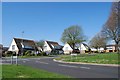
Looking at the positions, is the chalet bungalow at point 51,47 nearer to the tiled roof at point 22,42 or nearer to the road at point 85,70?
the tiled roof at point 22,42

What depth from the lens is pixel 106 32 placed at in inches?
2707

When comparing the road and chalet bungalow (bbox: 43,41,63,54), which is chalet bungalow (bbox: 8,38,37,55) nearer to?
chalet bungalow (bbox: 43,41,63,54)

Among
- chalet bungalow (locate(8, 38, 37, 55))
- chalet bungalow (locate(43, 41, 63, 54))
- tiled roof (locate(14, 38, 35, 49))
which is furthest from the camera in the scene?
chalet bungalow (locate(43, 41, 63, 54))

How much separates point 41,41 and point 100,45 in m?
25.6

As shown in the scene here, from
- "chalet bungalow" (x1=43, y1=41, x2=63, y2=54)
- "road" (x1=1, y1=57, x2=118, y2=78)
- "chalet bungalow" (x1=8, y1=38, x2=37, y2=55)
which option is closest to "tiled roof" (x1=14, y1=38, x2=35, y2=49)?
"chalet bungalow" (x1=8, y1=38, x2=37, y2=55)

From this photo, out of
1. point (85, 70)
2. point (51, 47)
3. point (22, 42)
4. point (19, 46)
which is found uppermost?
point (22, 42)

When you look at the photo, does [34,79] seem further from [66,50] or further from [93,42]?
[66,50]

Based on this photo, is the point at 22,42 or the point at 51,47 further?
the point at 51,47

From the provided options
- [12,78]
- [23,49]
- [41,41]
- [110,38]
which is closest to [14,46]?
[23,49]

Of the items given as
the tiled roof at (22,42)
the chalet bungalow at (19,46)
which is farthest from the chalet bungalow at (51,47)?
the chalet bungalow at (19,46)

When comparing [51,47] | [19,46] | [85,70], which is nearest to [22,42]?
[19,46]

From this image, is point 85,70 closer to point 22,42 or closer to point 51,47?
point 22,42

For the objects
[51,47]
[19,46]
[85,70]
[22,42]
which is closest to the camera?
[85,70]

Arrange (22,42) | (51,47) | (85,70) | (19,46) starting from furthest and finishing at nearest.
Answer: (51,47) → (22,42) → (19,46) → (85,70)
